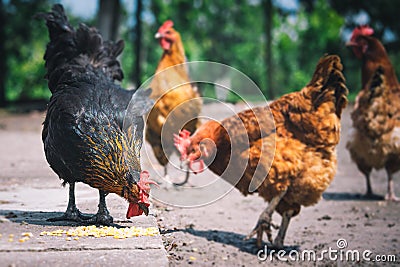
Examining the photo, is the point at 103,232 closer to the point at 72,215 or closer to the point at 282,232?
the point at 72,215

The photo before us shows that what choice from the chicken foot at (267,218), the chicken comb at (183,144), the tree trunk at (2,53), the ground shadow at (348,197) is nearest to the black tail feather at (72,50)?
the chicken comb at (183,144)

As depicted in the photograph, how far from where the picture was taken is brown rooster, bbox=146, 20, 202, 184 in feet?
23.0

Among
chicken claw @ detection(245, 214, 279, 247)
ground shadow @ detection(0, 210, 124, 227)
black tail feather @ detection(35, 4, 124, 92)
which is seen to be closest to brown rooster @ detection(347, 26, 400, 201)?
chicken claw @ detection(245, 214, 279, 247)

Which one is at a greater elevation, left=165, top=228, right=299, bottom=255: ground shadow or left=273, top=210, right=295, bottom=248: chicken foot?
left=273, top=210, right=295, bottom=248: chicken foot

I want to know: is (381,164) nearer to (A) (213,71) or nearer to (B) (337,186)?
(B) (337,186)

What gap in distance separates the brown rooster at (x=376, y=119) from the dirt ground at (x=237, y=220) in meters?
0.54

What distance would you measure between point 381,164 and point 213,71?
387cm

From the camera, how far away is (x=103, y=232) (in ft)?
12.8

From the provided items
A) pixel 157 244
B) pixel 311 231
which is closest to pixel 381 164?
pixel 311 231

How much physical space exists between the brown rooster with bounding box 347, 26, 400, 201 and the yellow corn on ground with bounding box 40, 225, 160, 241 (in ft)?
13.5

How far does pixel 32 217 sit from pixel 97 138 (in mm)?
935

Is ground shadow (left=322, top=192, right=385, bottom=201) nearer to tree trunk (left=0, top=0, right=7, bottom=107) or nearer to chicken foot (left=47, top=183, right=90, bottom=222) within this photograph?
chicken foot (left=47, top=183, right=90, bottom=222)

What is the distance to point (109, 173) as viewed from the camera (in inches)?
155

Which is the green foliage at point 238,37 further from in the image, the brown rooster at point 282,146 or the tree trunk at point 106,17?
the brown rooster at point 282,146
